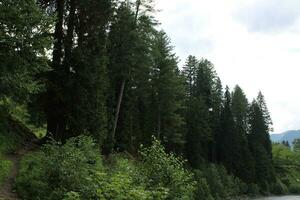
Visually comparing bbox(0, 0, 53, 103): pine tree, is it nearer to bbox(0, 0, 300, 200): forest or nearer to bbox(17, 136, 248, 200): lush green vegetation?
bbox(0, 0, 300, 200): forest

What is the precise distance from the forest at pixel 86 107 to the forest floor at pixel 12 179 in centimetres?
5

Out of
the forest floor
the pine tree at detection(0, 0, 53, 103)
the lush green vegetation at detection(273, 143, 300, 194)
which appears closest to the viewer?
the forest floor

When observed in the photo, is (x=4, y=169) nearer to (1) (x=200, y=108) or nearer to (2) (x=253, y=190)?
(1) (x=200, y=108)

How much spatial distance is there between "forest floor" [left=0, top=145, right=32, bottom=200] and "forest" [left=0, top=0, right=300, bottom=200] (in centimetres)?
5

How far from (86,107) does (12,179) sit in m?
9.16

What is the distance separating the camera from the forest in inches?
530

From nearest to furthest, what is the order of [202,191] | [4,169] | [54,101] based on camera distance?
1. [4,169]
2. [54,101]
3. [202,191]

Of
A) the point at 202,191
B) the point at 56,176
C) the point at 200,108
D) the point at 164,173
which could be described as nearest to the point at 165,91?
the point at 202,191

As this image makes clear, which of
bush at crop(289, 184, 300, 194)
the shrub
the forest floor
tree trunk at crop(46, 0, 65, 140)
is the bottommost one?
bush at crop(289, 184, 300, 194)

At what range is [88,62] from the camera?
24.4 metres

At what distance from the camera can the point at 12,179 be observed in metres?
15.4

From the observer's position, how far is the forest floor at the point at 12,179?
1341cm

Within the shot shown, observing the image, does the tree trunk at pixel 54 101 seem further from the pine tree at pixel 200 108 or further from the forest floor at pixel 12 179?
the pine tree at pixel 200 108

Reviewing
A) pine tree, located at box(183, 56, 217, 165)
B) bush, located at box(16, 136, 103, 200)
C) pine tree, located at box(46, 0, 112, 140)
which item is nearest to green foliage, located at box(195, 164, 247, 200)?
pine tree, located at box(183, 56, 217, 165)
